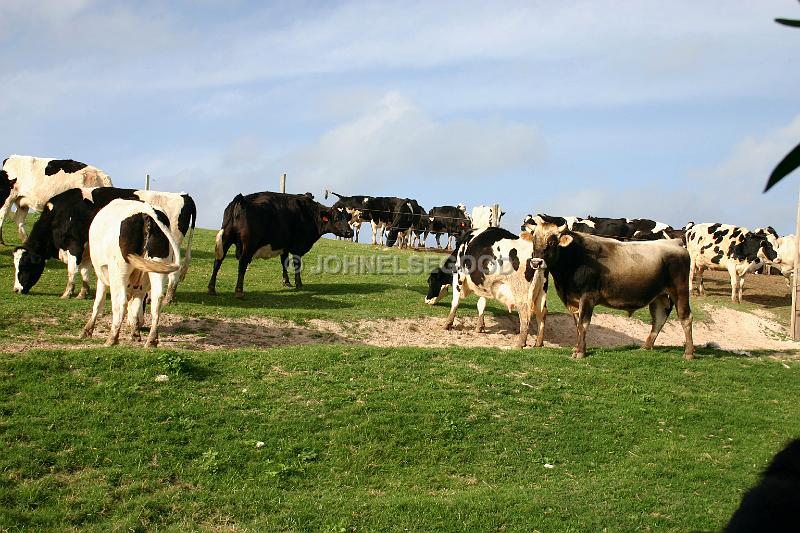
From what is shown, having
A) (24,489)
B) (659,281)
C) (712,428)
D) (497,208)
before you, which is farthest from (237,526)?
(497,208)

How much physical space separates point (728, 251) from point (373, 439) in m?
21.2

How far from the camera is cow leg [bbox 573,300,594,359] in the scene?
14.0m

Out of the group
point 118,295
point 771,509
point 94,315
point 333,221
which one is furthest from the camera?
point 333,221

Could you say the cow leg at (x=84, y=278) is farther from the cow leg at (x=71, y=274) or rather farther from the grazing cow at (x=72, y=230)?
the cow leg at (x=71, y=274)

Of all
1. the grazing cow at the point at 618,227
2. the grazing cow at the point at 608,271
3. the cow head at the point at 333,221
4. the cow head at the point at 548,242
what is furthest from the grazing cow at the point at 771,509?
the grazing cow at the point at 618,227

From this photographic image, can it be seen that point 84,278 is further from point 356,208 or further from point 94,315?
point 356,208

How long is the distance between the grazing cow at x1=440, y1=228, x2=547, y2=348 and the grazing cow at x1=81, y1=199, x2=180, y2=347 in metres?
6.60

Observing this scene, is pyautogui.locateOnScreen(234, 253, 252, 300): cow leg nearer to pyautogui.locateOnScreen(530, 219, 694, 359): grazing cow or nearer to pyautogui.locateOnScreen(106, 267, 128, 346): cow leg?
pyautogui.locateOnScreen(106, 267, 128, 346): cow leg

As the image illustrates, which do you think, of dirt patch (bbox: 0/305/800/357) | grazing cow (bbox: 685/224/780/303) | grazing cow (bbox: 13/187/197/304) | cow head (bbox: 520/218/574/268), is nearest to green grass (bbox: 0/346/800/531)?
cow head (bbox: 520/218/574/268)

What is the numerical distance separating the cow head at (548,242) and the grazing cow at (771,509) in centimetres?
1087

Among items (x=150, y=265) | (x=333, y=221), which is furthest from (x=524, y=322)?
(x=333, y=221)

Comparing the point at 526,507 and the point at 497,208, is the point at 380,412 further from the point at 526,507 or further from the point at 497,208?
the point at 497,208

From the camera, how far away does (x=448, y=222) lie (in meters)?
40.5

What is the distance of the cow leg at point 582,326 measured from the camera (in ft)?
45.8
